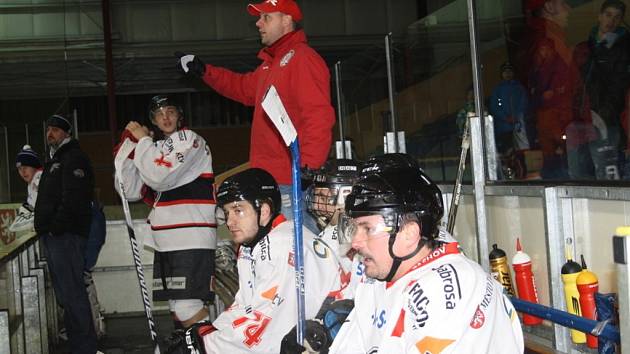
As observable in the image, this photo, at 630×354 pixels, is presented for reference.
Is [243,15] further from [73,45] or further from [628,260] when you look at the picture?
[628,260]

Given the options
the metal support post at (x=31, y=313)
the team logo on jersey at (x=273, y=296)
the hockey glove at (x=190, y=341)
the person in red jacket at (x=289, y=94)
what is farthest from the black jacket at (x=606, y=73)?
the metal support post at (x=31, y=313)

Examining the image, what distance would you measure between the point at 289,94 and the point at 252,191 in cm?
90

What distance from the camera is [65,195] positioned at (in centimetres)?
615

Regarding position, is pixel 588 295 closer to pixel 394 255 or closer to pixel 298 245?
pixel 298 245

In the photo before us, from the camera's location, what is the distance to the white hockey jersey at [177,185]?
5172mm

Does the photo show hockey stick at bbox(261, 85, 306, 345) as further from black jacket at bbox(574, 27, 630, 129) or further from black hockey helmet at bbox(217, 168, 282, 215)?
black jacket at bbox(574, 27, 630, 129)

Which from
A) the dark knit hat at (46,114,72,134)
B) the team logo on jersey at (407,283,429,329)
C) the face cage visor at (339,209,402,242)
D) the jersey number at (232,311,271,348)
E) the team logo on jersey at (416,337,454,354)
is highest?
the dark knit hat at (46,114,72,134)

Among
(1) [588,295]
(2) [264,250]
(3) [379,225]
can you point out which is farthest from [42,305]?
(3) [379,225]

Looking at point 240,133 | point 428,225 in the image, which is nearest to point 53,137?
point 428,225

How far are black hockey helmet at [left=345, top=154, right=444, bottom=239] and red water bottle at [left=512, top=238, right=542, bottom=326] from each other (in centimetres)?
154

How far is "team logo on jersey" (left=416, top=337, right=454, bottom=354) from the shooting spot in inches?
82.3

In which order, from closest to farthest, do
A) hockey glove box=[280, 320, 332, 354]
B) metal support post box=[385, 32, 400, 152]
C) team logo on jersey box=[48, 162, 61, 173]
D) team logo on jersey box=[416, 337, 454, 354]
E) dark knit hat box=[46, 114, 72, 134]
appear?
team logo on jersey box=[416, 337, 454, 354]
hockey glove box=[280, 320, 332, 354]
metal support post box=[385, 32, 400, 152]
team logo on jersey box=[48, 162, 61, 173]
dark knit hat box=[46, 114, 72, 134]

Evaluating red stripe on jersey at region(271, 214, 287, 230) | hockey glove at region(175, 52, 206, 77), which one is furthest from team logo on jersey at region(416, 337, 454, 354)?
hockey glove at region(175, 52, 206, 77)

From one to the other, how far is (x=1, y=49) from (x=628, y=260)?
9269 millimetres
